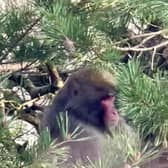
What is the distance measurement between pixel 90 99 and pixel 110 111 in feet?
0.53

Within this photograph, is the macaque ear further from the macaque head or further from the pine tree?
the pine tree

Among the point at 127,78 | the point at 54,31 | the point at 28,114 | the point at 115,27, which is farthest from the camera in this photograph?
the point at 28,114

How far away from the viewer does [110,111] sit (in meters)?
1.45

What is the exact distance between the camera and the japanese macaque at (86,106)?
1402 millimetres

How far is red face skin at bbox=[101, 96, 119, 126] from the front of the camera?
4.52 feet

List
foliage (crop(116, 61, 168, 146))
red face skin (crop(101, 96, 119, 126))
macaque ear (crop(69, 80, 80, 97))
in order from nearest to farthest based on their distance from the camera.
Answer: foliage (crop(116, 61, 168, 146)), red face skin (crop(101, 96, 119, 126)), macaque ear (crop(69, 80, 80, 97))

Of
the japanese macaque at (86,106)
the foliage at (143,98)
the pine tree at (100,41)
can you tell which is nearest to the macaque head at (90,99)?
the japanese macaque at (86,106)

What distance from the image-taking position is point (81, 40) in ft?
3.51

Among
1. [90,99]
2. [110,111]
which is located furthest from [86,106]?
[110,111]

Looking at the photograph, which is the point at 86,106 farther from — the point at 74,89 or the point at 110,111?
the point at 110,111

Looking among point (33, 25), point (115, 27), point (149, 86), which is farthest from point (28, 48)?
point (149, 86)

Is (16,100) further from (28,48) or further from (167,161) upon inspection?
(167,161)

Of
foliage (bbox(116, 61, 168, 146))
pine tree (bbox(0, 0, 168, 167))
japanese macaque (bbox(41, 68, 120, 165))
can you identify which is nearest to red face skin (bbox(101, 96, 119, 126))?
japanese macaque (bbox(41, 68, 120, 165))

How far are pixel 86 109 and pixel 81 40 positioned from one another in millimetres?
565
